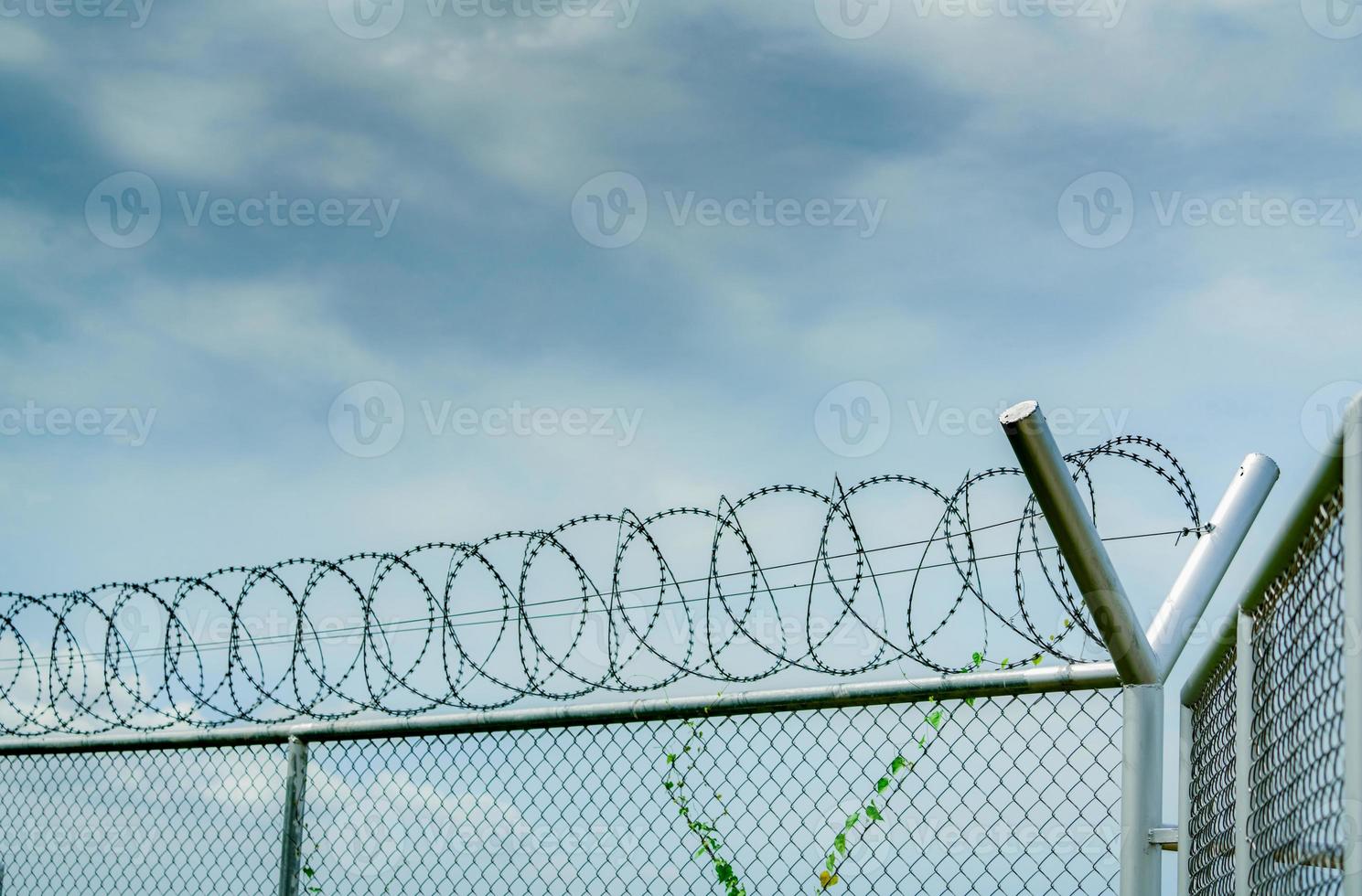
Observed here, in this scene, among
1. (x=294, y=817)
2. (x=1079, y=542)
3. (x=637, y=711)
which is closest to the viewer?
(x=1079, y=542)

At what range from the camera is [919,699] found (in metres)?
4.53

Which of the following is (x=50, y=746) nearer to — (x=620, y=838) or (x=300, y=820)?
(x=300, y=820)

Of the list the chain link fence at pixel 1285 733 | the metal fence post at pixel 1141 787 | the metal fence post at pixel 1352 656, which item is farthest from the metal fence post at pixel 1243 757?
the metal fence post at pixel 1141 787

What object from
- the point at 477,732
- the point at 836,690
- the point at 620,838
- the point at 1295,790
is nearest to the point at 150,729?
the point at 477,732

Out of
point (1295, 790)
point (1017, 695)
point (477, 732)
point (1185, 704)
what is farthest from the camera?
point (477, 732)

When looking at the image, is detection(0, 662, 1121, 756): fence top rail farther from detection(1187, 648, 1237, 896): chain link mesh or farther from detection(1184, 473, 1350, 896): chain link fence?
detection(1184, 473, 1350, 896): chain link fence

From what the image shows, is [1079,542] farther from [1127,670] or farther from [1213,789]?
A: [1213,789]

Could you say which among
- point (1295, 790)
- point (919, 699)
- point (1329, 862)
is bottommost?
point (1329, 862)

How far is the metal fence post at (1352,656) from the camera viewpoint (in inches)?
71.4

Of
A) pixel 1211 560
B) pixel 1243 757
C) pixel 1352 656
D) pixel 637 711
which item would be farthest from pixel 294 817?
pixel 1352 656

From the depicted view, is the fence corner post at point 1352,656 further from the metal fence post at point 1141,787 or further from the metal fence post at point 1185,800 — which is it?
the metal fence post at point 1141,787

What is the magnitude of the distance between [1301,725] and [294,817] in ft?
14.8

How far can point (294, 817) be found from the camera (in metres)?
5.67

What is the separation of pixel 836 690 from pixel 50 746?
427cm
